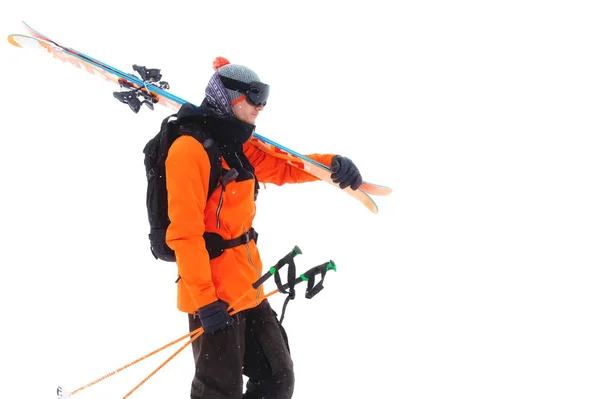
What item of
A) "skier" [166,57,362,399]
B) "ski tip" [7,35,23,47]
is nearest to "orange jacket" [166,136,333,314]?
"skier" [166,57,362,399]

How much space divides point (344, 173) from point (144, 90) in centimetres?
137

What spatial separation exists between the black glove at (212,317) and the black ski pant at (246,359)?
21cm

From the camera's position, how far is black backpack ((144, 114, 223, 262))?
2904mm

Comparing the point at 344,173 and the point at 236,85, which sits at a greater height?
the point at 236,85

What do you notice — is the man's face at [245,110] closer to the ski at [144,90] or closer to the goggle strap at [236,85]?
the goggle strap at [236,85]

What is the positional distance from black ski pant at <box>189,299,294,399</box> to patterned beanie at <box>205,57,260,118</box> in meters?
1.17

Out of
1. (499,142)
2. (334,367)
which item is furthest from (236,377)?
(499,142)

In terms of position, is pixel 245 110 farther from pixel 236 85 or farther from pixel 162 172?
pixel 162 172

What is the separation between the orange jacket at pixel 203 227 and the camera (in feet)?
9.14

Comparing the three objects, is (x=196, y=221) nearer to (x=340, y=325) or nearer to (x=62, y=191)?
(x=340, y=325)

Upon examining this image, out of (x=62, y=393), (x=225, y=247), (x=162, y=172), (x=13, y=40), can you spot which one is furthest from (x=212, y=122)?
(x=62, y=393)

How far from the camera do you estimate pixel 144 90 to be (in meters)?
3.52

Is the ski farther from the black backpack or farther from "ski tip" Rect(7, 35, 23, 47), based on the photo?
the black backpack

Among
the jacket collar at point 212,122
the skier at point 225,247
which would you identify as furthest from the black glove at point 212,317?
the jacket collar at point 212,122
